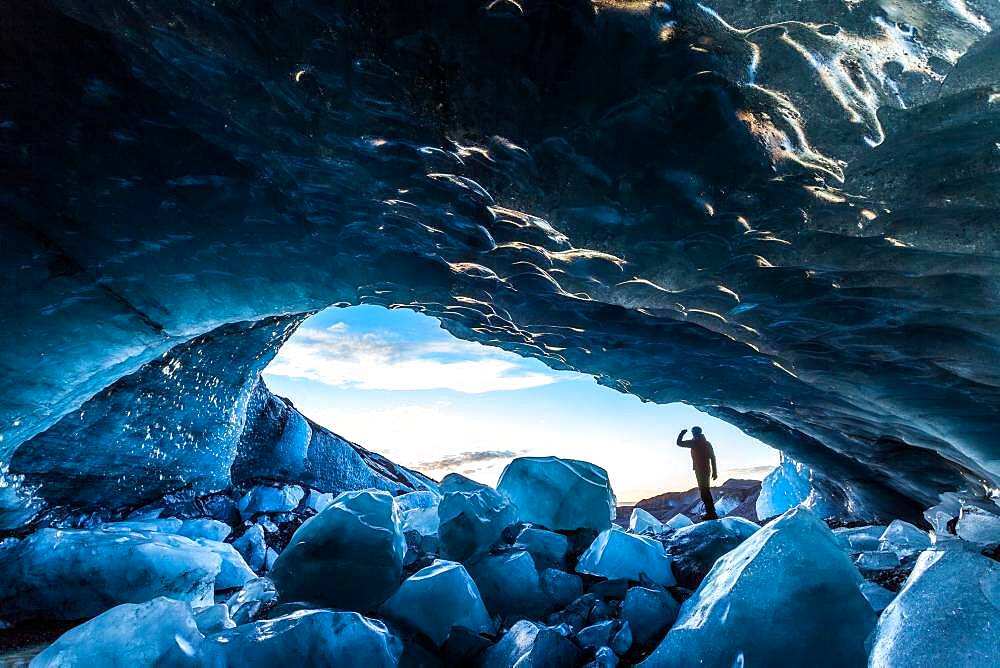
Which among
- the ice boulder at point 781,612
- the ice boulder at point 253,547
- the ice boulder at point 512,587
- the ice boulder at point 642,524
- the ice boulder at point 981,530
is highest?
the ice boulder at point 781,612

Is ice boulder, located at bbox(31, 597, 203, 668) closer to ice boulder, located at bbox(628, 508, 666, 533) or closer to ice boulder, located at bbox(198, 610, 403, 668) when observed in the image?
ice boulder, located at bbox(198, 610, 403, 668)

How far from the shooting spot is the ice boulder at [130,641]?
1.22 m

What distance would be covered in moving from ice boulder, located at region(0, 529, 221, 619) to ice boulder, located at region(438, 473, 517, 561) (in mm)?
1882

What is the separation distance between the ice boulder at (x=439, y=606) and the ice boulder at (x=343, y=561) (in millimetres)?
177

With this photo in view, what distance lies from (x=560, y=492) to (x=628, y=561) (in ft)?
3.76

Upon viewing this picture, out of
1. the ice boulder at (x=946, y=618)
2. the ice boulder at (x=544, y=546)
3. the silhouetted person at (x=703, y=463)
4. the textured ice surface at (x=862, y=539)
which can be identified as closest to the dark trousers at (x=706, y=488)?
the silhouetted person at (x=703, y=463)

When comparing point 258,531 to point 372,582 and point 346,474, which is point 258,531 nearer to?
point 346,474

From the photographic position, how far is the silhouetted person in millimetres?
7043

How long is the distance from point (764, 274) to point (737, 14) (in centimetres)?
137

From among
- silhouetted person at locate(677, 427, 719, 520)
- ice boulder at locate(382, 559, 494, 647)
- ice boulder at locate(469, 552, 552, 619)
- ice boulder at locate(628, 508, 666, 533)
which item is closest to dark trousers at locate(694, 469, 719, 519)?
silhouetted person at locate(677, 427, 719, 520)

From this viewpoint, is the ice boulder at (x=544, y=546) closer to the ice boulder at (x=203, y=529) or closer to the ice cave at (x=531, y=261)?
the ice cave at (x=531, y=261)

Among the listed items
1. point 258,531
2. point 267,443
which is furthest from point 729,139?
point 267,443

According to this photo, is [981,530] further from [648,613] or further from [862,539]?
[648,613]

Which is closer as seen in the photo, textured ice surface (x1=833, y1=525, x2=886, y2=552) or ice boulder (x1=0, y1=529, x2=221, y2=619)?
textured ice surface (x1=833, y1=525, x2=886, y2=552)
